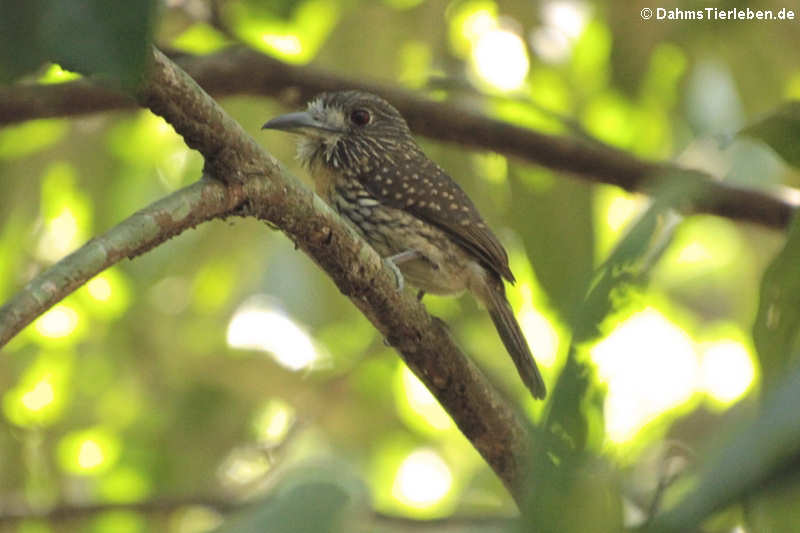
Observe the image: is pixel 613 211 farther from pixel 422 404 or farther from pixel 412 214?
pixel 412 214

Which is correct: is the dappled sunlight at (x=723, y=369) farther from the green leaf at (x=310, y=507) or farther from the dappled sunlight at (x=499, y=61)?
the green leaf at (x=310, y=507)

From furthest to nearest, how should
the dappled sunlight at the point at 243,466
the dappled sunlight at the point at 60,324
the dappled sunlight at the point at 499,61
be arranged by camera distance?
1. the dappled sunlight at the point at 499,61
2. the dappled sunlight at the point at 243,466
3. the dappled sunlight at the point at 60,324

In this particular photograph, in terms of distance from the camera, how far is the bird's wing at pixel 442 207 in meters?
3.46

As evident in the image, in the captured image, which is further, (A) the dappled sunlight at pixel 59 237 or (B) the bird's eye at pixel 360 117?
(A) the dappled sunlight at pixel 59 237

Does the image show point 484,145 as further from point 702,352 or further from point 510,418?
point 702,352

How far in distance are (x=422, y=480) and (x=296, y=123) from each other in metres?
2.69

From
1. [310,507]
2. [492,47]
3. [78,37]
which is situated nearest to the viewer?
[310,507]

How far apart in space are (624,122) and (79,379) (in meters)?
2.64

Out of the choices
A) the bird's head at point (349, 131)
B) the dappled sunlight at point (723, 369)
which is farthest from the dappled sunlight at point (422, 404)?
the bird's head at point (349, 131)

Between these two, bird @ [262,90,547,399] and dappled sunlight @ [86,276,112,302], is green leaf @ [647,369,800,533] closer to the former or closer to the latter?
bird @ [262,90,547,399]

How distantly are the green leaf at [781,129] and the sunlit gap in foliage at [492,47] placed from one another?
7.56ft

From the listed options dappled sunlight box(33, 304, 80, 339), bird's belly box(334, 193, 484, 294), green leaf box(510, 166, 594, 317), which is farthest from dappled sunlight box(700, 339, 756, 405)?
dappled sunlight box(33, 304, 80, 339)

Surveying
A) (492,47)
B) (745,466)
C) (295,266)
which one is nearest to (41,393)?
(295,266)

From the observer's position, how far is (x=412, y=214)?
3463mm
